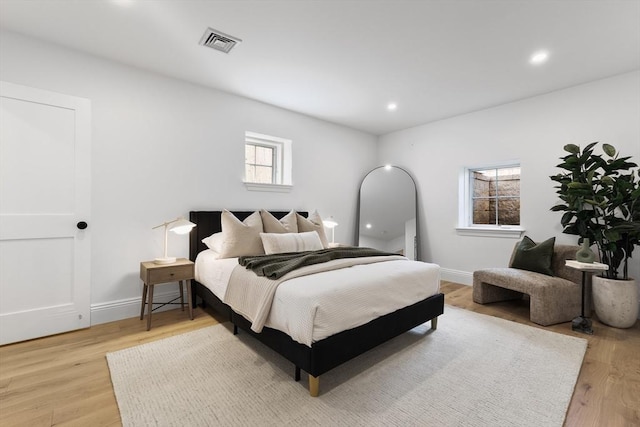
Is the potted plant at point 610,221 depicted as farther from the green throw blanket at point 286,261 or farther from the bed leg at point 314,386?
the bed leg at point 314,386

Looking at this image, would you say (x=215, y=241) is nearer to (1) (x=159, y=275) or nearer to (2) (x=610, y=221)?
(1) (x=159, y=275)

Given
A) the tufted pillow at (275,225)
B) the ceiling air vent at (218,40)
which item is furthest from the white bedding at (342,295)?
the ceiling air vent at (218,40)

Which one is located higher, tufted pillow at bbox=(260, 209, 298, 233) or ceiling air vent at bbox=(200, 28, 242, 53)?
ceiling air vent at bbox=(200, 28, 242, 53)

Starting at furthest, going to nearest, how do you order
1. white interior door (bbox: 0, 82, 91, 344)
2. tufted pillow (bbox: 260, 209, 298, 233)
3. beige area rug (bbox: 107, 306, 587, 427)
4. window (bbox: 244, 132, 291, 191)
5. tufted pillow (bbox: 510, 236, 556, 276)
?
1. window (bbox: 244, 132, 291, 191)
2. tufted pillow (bbox: 260, 209, 298, 233)
3. tufted pillow (bbox: 510, 236, 556, 276)
4. white interior door (bbox: 0, 82, 91, 344)
5. beige area rug (bbox: 107, 306, 587, 427)

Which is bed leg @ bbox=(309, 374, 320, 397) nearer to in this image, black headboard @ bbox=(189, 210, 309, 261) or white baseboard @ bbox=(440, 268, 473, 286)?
black headboard @ bbox=(189, 210, 309, 261)

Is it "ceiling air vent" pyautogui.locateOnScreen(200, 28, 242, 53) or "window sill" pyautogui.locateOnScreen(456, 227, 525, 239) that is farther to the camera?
"window sill" pyautogui.locateOnScreen(456, 227, 525, 239)

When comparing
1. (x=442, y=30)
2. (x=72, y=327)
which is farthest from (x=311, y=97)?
(x=72, y=327)

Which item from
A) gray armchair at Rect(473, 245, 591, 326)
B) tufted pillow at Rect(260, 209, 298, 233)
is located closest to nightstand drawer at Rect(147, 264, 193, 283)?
tufted pillow at Rect(260, 209, 298, 233)

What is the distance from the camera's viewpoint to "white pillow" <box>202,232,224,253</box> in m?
3.01

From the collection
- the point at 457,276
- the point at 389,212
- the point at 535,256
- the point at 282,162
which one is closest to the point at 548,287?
the point at 535,256

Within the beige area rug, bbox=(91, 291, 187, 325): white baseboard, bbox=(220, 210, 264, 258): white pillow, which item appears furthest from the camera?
bbox=(220, 210, 264, 258): white pillow

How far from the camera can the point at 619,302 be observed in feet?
8.82

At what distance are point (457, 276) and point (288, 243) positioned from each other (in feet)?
9.47

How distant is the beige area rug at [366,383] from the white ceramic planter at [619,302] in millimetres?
628
